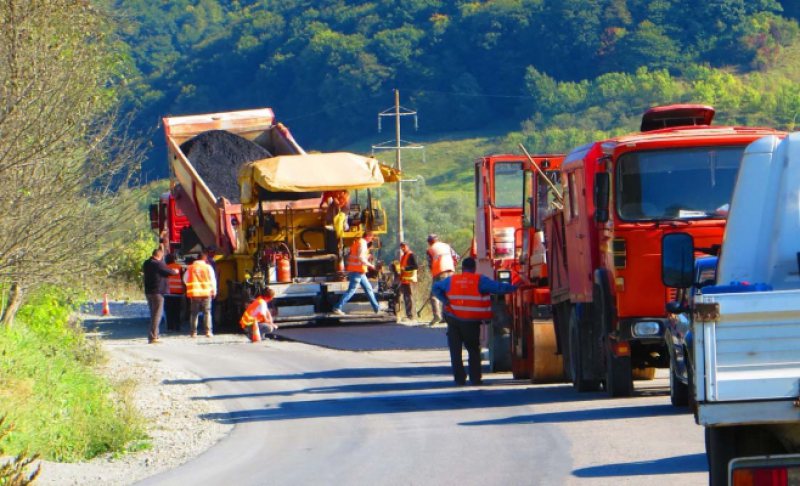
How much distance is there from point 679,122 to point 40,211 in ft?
22.0

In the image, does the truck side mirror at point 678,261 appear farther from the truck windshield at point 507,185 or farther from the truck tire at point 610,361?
the truck windshield at point 507,185

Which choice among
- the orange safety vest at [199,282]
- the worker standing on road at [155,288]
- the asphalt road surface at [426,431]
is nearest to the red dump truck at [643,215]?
the asphalt road surface at [426,431]

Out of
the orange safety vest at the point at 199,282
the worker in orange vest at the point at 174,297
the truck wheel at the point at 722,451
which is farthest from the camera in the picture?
the worker in orange vest at the point at 174,297

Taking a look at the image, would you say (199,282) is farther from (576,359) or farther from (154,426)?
(576,359)

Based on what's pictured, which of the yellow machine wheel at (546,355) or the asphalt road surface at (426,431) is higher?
the yellow machine wheel at (546,355)

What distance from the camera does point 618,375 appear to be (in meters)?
14.4

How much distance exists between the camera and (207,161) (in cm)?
3073

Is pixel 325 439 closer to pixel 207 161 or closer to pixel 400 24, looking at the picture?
pixel 207 161

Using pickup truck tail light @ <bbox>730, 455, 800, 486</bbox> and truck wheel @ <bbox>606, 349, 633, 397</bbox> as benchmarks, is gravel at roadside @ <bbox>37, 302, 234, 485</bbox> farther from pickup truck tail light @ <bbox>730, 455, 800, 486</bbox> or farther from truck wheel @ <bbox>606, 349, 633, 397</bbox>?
pickup truck tail light @ <bbox>730, 455, 800, 486</bbox>

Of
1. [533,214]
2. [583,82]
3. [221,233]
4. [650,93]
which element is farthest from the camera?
[583,82]

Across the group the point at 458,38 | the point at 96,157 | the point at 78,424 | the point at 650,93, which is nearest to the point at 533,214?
the point at 96,157

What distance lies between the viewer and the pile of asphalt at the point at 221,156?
30.3 metres

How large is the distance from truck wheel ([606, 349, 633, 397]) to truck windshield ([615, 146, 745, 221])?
133 cm

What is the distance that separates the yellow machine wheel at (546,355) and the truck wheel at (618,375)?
2.00 meters
